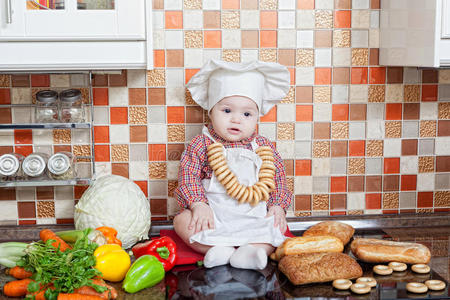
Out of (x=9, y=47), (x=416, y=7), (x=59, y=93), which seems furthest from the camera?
(x=59, y=93)

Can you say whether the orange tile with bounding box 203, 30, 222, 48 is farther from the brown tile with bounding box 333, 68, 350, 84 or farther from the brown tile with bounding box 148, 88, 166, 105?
the brown tile with bounding box 333, 68, 350, 84

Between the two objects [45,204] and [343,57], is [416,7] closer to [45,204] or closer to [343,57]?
[343,57]

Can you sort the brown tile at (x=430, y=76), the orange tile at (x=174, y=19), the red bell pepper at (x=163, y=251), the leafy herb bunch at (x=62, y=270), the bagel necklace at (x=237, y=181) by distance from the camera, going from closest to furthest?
Result: the leafy herb bunch at (x=62, y=270) → the red bell pepper at (x=163, y=251) → the bagel necklace at (x=237, y=181) → the orange tile at (x=174, y=19) → the brown tile at (x=430, y=76)

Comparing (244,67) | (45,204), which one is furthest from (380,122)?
(45,204)

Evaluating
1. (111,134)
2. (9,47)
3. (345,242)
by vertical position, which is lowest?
(345,242)

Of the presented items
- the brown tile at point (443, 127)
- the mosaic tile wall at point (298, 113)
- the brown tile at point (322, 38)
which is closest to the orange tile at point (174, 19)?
the mosaic tile wall at point (298, 113)

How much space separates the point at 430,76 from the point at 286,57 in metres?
0.55

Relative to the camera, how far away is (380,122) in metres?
1.87

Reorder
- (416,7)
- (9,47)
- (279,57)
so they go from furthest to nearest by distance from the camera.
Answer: (279,57) → (416,7) → (9,47)

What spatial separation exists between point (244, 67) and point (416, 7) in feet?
1.86

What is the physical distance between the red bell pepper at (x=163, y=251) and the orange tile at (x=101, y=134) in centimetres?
46

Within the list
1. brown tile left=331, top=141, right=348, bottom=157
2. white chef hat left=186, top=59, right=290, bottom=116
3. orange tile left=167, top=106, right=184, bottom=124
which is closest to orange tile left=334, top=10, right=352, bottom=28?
white chef hat left=186, top=59, right=290, bottom=116

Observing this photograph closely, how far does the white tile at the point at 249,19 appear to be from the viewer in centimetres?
178

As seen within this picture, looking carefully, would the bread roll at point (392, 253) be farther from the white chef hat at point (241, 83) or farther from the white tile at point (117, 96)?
the white tile at point (117, 96)
